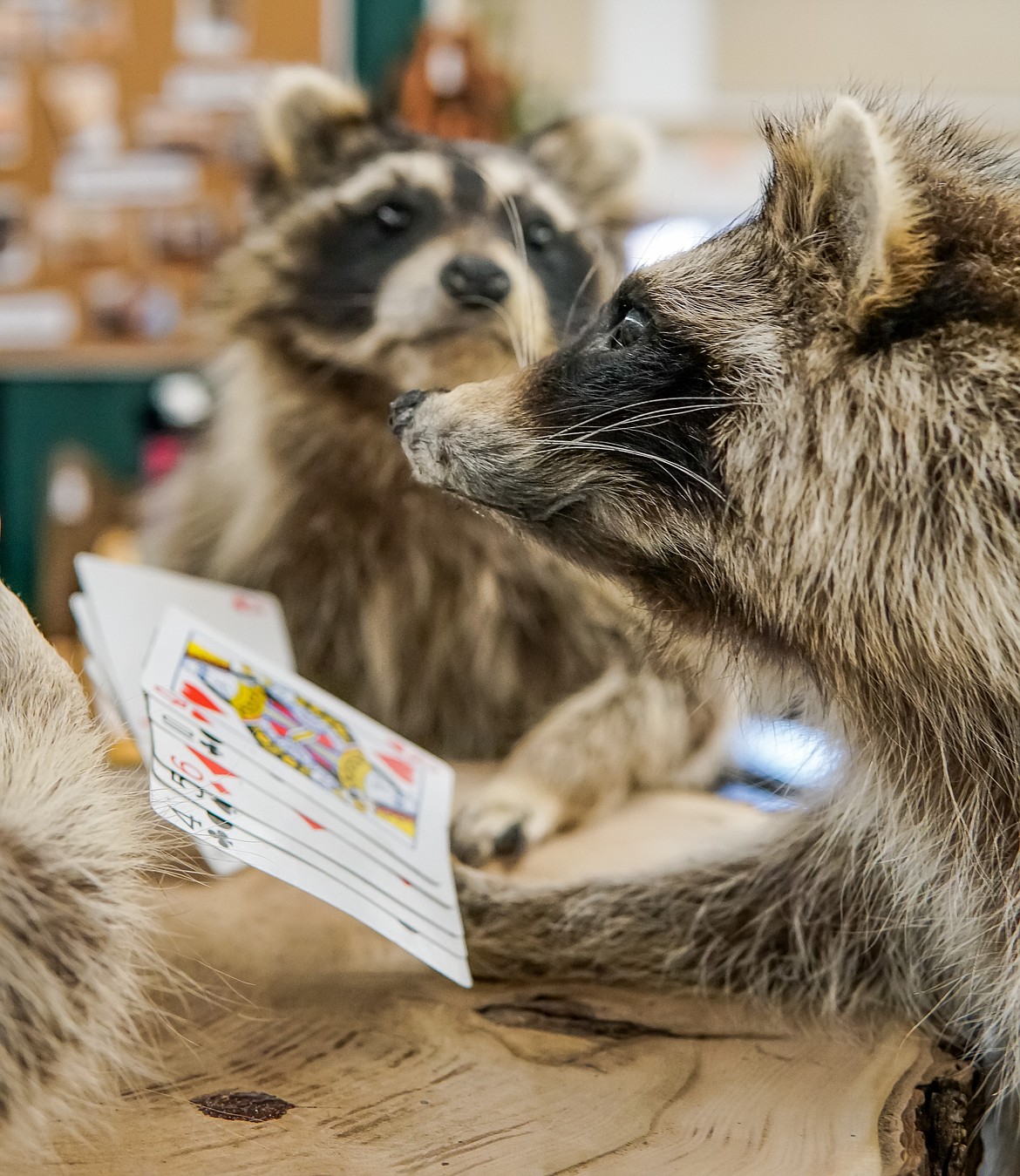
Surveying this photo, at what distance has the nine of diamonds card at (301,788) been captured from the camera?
2.57 feet

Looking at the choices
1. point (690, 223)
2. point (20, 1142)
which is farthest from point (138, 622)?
point (690, 223)

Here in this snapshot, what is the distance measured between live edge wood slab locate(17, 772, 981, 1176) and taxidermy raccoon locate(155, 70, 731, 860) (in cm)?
39

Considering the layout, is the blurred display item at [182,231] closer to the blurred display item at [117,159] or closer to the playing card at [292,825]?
the blurred display item at [117,159]

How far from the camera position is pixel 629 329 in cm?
84

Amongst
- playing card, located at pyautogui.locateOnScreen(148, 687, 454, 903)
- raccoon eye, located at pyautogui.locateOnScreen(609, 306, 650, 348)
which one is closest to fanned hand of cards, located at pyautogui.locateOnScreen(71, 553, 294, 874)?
playing card, located at pyautogui.locateOnScreen(148, 687, 454, 903)

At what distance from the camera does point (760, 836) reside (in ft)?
3.43

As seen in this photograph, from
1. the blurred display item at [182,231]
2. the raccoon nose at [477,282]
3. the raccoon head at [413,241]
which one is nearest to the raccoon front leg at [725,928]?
the raccoon head at [413,241]

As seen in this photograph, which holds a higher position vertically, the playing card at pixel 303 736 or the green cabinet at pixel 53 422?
the playing card at pixel 303 736

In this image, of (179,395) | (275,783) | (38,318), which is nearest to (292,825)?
(275,783)

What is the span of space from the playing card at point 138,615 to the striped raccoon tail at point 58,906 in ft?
0.61

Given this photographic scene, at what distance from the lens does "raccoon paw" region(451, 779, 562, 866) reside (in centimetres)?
113

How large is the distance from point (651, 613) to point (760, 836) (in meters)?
0.27

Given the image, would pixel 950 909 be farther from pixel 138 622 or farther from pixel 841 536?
pixel 138 622

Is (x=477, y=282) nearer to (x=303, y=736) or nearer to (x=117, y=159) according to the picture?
(x=303, y=736)
